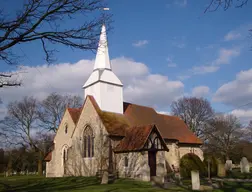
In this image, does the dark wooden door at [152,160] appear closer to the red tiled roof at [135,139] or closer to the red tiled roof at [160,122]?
the red tiled roof at [135,139]

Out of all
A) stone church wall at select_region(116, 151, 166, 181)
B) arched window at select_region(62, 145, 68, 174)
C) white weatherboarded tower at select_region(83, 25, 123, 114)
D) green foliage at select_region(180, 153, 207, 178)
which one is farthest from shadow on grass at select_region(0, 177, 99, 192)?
arched window at select_region(62, 145, 68, 174)

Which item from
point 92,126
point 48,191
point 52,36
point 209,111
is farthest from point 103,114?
point 209,111

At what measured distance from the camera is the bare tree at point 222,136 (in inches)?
2026

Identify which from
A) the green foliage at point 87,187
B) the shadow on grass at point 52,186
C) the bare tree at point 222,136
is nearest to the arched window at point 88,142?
the shadow on grass at point 52,186

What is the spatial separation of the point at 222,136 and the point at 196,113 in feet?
28.0

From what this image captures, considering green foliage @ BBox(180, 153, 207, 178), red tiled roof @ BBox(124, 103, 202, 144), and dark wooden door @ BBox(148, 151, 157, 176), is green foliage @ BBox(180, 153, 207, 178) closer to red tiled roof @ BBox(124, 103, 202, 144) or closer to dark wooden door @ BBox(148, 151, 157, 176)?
dark wooden door @ BBox(148, 151, 157, 176)

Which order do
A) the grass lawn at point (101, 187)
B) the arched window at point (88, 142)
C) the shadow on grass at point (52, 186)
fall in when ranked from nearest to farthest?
the grass lawn at point (101, 187) < the shadow on grass at point (52, 186) < the arched window at point (88, 142)

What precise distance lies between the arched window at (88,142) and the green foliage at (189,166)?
30.2ft

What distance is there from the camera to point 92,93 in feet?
99.1

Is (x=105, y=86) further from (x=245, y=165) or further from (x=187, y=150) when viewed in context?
(x=245, y=165)

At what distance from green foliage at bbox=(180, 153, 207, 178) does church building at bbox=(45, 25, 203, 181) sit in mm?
2025

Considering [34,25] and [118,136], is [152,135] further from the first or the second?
[34,25]

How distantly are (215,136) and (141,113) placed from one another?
2572cm

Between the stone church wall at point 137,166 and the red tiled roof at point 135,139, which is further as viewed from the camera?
the red tiled roof at point 135,139
